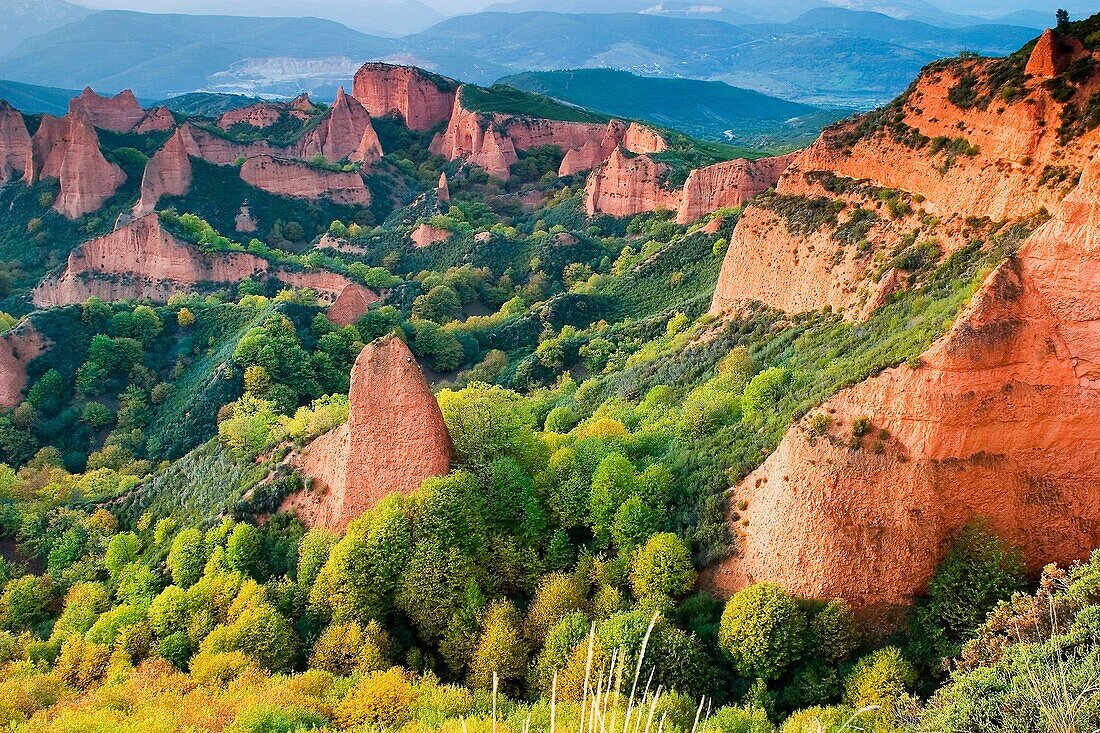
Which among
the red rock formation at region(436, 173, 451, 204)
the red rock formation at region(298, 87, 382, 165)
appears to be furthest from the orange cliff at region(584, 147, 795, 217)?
the red rock formation at region(298, 87, 382, 165)

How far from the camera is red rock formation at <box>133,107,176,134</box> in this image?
107312 mm

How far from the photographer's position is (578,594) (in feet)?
77.4

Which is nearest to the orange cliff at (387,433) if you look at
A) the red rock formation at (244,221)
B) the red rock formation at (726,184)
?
the red rock formation at (726,184)

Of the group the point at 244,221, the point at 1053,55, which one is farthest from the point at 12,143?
the point at 1053,55

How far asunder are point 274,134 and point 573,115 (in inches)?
1789

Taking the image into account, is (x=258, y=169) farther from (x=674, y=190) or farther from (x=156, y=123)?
(x=674, y=190)

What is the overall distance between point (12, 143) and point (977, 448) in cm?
10438

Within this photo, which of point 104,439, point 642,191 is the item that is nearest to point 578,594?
point 104,439

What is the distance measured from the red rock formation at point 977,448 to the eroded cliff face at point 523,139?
8485cm

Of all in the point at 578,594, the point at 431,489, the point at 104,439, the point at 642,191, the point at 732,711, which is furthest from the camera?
the point at 642,191

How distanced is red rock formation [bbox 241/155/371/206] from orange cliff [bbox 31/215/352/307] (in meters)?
24.7

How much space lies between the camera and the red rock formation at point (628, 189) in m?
86.1

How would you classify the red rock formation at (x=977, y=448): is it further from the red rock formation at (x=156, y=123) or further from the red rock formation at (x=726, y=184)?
the red rock formation at (x=156, y=123)

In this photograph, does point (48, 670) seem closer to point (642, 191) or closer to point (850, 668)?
point (850, 668)
